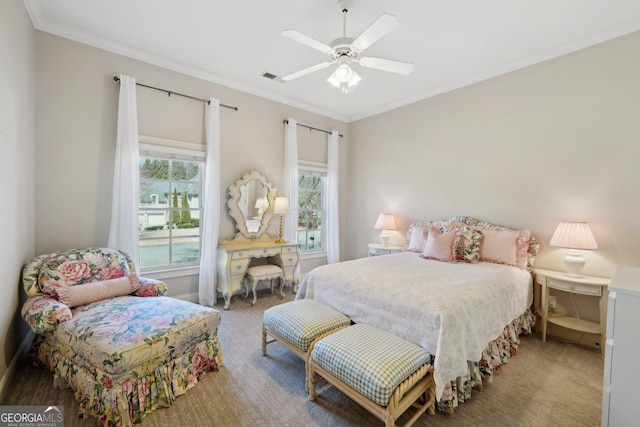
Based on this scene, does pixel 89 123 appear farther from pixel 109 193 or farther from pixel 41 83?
pixel 109 193

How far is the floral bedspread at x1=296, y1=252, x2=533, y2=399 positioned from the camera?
177cm

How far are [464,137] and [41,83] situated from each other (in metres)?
4.69

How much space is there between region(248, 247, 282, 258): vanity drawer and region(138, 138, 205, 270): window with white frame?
723 mm

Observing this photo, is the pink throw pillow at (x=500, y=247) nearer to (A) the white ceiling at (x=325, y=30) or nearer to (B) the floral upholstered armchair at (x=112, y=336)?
(A) the white ceiling at (x=325, y=30)

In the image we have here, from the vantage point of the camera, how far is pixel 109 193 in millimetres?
2961

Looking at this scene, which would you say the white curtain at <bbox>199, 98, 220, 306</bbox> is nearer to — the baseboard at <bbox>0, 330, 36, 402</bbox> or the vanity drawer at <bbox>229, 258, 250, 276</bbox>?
the vanity drawer at <bbox>229, 258, 250, 276</bbox>

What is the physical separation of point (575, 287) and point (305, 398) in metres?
2.63

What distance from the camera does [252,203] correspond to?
405 centimetres

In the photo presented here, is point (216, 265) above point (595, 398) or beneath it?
above

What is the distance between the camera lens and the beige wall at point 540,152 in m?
2.60

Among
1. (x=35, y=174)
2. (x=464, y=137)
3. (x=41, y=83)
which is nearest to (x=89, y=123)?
(x=41, y=83)

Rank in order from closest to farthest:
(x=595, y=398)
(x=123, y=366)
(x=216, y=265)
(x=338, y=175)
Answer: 1. (x=123, y=366)
2. (x=595, y=398)
3. (x=216, y=265)
4. (x=338, y=175)

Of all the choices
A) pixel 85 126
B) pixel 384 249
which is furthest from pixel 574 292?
pixel 85 126

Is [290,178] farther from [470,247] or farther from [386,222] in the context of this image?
[470,247]
